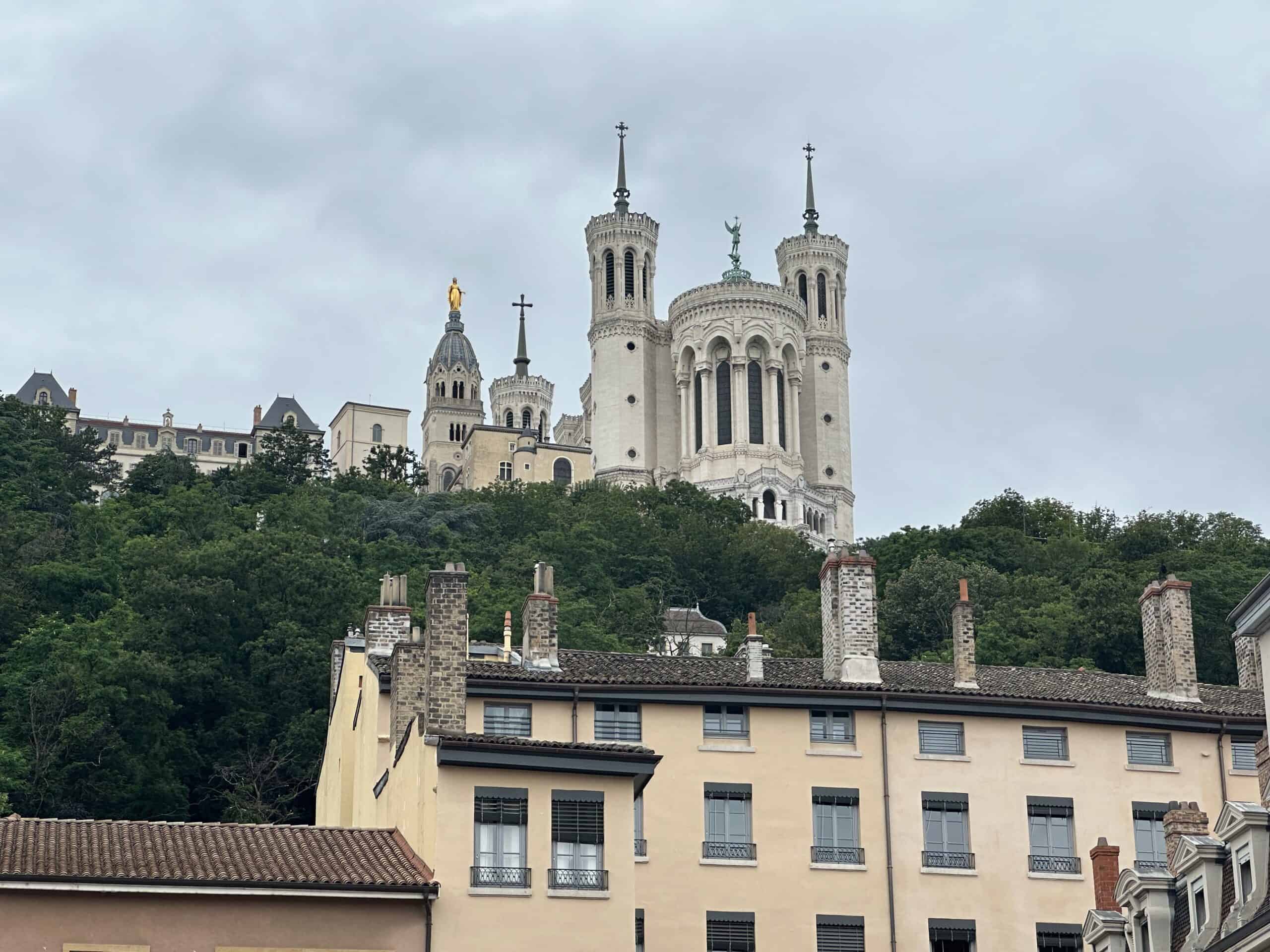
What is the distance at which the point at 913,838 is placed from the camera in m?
42.9

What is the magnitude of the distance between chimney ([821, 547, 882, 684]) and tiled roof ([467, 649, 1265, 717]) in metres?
0.43

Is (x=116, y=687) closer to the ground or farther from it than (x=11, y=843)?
farther from it

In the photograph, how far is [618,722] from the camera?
43.2 metres

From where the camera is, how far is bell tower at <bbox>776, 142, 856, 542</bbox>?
537ft

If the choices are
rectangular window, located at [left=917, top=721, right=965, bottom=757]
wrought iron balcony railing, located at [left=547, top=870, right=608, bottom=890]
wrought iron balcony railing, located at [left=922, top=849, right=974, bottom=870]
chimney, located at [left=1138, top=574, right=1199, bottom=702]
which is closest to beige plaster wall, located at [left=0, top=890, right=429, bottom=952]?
wrought iron balcony railing, located at [left=547, top=870, right=608, bottom=890]

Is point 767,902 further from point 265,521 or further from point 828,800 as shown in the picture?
point 265,521

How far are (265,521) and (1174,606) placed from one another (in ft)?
208

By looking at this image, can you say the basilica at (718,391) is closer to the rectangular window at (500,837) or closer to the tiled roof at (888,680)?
the tiled roof at (888,680)

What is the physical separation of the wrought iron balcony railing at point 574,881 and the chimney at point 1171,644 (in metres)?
17.3

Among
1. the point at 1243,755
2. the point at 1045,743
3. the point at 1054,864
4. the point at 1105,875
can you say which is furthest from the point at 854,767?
the point at 1105,875

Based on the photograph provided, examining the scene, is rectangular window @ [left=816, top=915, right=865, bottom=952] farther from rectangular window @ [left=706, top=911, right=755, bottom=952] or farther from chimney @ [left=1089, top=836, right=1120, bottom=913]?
chimney @ [left=1089, top=836, right=1120, bottom=913]

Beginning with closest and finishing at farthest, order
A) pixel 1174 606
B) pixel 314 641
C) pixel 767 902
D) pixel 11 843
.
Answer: pixel 11 843 → pixel 767 902 → pixel 1174 606 → pixel 314 641

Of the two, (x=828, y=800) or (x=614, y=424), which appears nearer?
(x=828, y=800)

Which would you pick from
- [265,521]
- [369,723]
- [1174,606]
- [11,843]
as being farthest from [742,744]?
[265,521]
